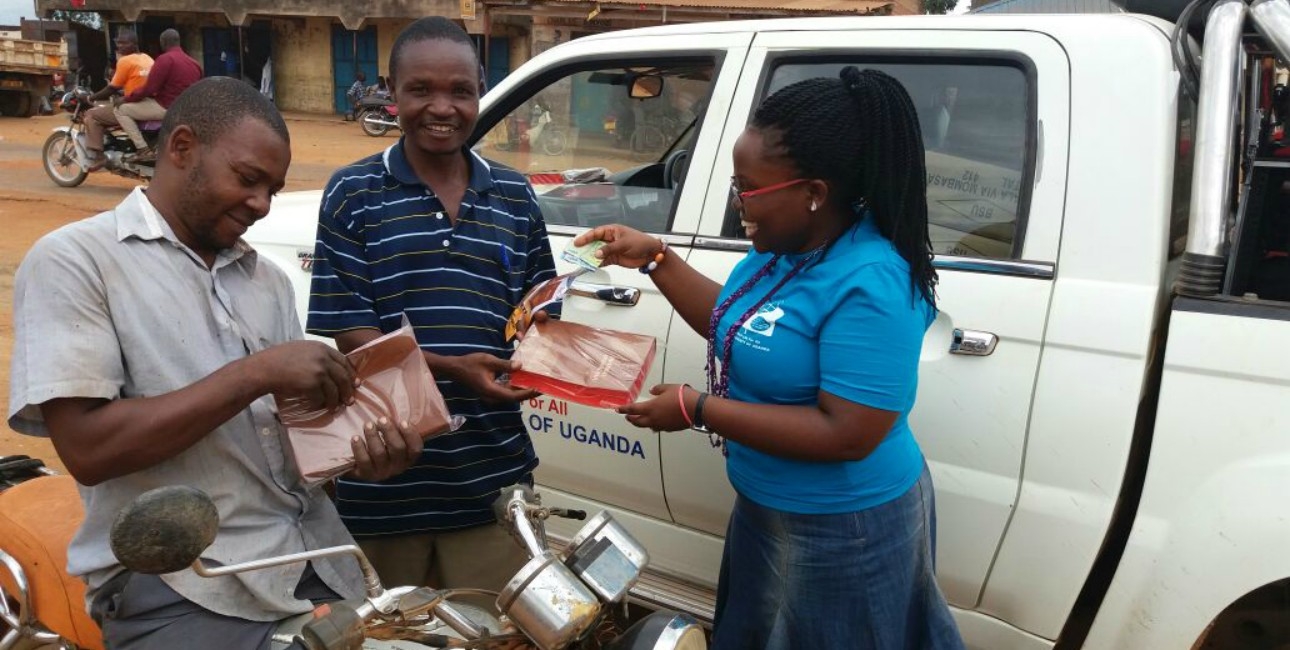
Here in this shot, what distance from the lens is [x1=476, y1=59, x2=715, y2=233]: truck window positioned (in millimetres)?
3135

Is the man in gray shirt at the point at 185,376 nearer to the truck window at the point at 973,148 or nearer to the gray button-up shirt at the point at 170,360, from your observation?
the gray button-up shirt at the point at 170,360

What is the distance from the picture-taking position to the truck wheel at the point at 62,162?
11336 mm

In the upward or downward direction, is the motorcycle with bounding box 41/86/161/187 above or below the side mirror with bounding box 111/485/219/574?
below

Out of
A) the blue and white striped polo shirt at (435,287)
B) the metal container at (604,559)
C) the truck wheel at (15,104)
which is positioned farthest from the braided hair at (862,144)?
the truck wheel at (15,104)

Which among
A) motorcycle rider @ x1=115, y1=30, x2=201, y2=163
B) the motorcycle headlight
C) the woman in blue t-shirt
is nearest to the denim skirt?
the woman in blue t-shirt

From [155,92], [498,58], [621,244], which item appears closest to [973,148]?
[621,244]

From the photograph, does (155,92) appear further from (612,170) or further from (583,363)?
(583,363)

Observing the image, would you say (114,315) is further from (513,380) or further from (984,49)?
(984,49)

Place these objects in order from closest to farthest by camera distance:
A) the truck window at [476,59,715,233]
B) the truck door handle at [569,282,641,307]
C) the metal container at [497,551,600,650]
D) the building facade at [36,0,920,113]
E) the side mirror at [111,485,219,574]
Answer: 1. the side mirror at [111,485,219,574]
2. the metal container at [497,551,600,650]
3. the truck door handle at [569,282,641,307]
4. the truck window at [476,59,715,233]
5. the building facade at [36,0,920,113]

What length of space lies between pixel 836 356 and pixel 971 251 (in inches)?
35.7

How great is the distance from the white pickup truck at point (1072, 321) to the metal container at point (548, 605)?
1.24m

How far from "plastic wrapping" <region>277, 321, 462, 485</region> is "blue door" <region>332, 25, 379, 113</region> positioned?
2351cm

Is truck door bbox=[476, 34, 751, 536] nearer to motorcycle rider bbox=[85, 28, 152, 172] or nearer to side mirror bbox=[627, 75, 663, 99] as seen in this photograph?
side mirror bbox=[627, 75, 663, 99]

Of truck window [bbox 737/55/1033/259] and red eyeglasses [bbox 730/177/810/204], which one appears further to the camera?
truck window [bbox 737/55/1033/259]
